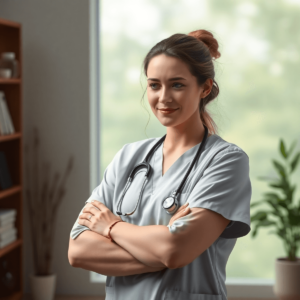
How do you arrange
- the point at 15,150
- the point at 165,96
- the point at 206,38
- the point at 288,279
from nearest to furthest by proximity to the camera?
the point at 165,96 → the point at 206,38 → the point at 288,279 → the point at 15,150

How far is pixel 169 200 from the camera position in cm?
134

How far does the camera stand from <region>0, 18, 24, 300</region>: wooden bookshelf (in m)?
3.12

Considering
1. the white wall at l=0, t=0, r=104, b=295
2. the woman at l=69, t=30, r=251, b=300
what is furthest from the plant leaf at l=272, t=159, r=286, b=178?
the woman at l=69, t=30, r=251, b=300

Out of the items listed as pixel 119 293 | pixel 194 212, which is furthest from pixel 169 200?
pixel 119 293

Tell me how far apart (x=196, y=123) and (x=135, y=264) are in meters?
0.52

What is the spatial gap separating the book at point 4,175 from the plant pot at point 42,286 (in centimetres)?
71

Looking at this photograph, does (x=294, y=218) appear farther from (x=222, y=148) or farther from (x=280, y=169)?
(x=222, y=148)

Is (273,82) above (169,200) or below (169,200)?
above

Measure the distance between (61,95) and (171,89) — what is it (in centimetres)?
206

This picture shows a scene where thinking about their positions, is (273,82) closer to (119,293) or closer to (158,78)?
(158,78)

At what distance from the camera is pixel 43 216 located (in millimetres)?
3248

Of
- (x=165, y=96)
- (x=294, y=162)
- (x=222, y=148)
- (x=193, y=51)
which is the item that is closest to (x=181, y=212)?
(x=222, y=148)

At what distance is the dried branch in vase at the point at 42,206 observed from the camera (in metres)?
3.20

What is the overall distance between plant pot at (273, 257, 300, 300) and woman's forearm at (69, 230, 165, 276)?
191 centimetres
